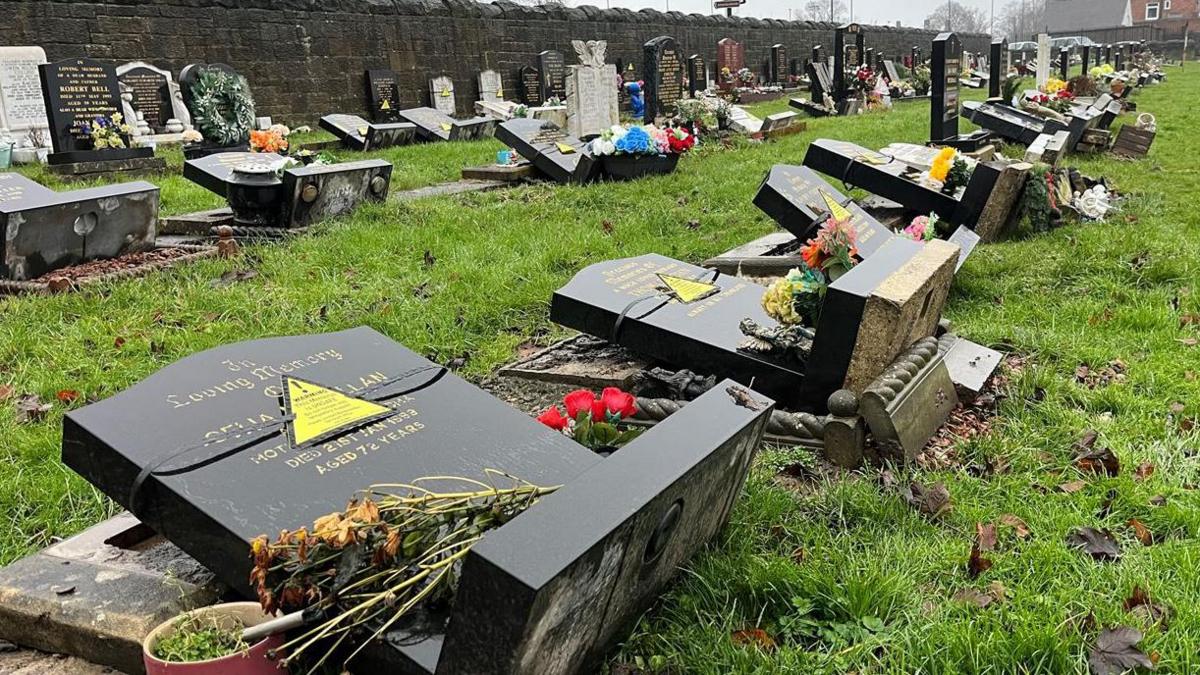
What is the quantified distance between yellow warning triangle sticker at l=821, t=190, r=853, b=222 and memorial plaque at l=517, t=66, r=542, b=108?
55.5ft

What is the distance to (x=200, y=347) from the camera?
457 centimetres

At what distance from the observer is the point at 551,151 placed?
981 cm

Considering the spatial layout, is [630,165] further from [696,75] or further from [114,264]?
[696,75]

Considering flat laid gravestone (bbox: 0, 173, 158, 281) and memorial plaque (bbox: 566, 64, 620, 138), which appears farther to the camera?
memorial plaque (bbox: 566, 64, 620, 138)

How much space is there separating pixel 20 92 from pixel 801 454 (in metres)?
13.0

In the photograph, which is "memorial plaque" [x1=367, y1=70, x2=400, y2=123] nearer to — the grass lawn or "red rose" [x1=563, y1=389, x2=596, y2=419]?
the grass lawn

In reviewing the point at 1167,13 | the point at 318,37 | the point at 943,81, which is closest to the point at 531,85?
the point at 318,37

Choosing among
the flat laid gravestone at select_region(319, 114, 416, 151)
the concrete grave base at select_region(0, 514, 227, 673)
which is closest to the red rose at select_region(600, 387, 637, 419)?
the concrete grave base at select_region(0, 514, 227, 673)

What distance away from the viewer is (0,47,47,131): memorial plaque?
39.8 feet

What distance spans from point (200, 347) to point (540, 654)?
355 centimetres

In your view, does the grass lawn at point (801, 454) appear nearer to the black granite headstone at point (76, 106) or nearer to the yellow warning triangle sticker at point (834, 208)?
the yellow warning triangle sticker at point (834, 208)

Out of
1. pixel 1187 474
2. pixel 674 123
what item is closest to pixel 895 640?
pixel 1187 474

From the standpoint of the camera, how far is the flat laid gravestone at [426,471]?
157 centimetres

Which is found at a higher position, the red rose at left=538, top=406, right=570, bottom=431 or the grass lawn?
the red rose at left=538, top=406, right=570, bottom=431
